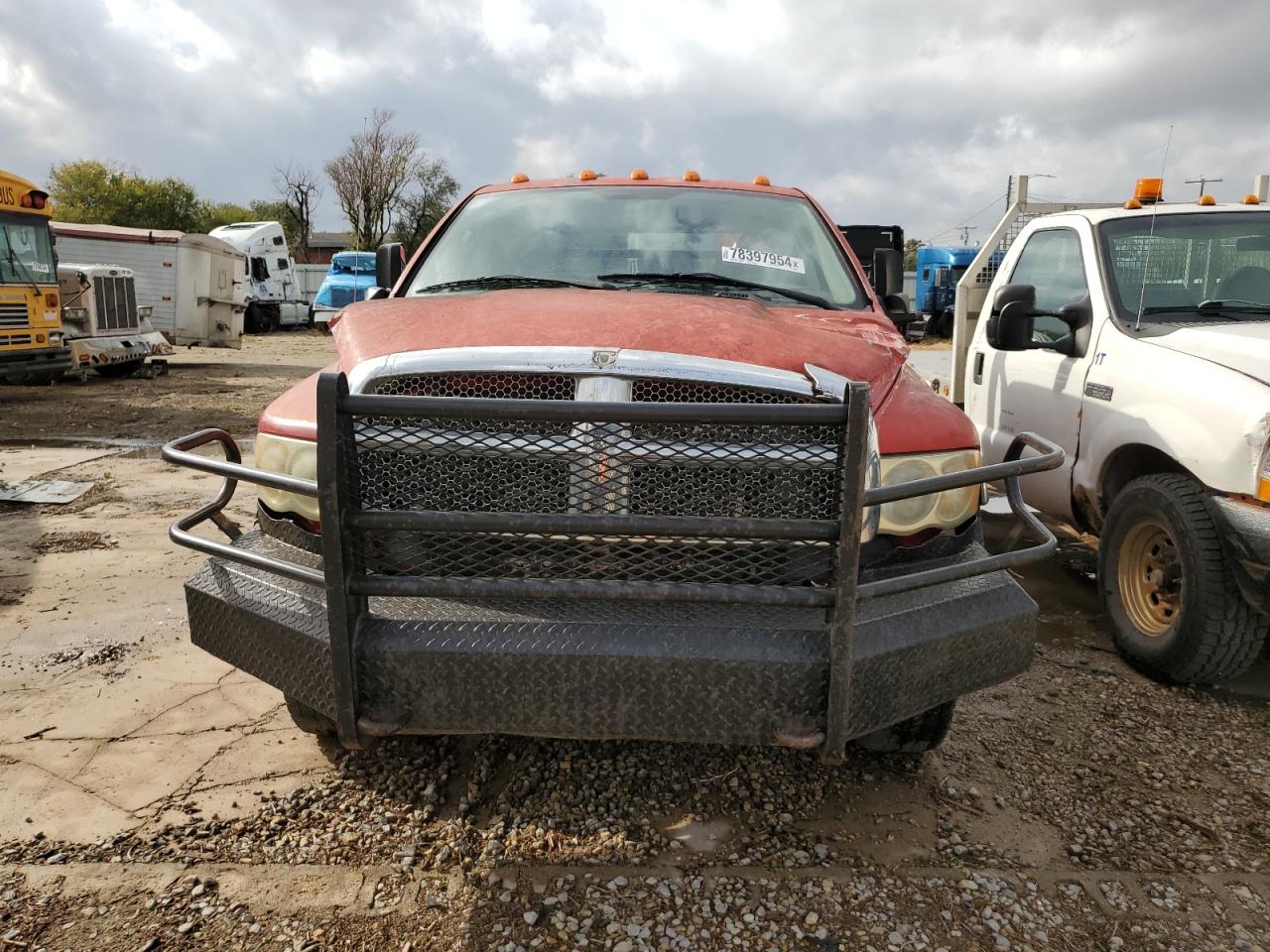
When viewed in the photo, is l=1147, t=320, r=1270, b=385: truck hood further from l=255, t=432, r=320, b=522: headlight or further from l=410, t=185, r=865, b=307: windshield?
l=255, t=432, r=320, b=522: headlight

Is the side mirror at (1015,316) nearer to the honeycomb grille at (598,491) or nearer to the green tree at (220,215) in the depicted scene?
the honeycomb grille at (598,491)

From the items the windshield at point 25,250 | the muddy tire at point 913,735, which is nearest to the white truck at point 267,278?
the windshield at point 25,250

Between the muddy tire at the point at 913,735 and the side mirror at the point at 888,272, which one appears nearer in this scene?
the muddy tire at the point at 913,735

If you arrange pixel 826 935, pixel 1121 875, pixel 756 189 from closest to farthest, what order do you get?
1. pixel 826 935
2. pixel 1121 875
3. pixel 756 189

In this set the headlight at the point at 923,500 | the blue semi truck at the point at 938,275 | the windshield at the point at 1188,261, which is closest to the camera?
the headlight at the point at 923,500

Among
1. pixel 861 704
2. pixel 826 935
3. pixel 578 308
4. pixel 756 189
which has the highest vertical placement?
pixel 756 189

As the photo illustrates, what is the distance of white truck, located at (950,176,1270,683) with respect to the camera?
3447 millimetres

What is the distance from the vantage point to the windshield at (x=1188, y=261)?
440cm

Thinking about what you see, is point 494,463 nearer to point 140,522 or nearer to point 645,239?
point 645,239

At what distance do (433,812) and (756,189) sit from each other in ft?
9.54

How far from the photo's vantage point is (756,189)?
4.16 metres

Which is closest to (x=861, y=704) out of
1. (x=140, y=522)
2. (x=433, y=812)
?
(x=433, y=812)

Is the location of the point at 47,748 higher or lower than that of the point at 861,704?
lower

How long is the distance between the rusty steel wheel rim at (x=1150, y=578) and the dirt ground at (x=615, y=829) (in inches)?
9.8
